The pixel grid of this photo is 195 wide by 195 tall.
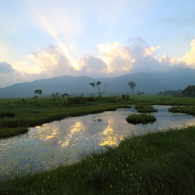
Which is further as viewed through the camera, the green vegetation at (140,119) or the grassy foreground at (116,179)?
the green vegetation at (140,119)

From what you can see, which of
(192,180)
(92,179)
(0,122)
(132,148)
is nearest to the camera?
(192,180)

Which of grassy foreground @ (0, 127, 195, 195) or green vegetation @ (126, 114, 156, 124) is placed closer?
grassy foreground @ (0, 127, 195, 195)

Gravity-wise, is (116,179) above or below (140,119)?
above

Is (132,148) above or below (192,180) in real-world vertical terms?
below

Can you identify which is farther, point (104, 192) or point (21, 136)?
point (21, 136)

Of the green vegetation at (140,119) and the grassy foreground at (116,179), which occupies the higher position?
the grassy foreground at (116,179)

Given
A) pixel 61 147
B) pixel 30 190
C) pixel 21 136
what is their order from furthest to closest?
1. pixel 21 136
2. pixel 61 147
3. pixel 30 190

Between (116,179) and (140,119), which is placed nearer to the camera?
(116,179)

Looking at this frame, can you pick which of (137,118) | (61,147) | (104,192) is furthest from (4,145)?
(137,118)

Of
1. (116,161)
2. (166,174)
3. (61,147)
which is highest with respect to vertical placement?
(166,174)

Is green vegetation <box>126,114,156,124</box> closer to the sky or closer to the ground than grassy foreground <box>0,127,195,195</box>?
closer to the ground

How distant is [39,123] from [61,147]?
1378 centimetres

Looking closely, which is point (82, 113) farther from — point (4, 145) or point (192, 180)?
point (192, 180)

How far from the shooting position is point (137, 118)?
89.4 ft
